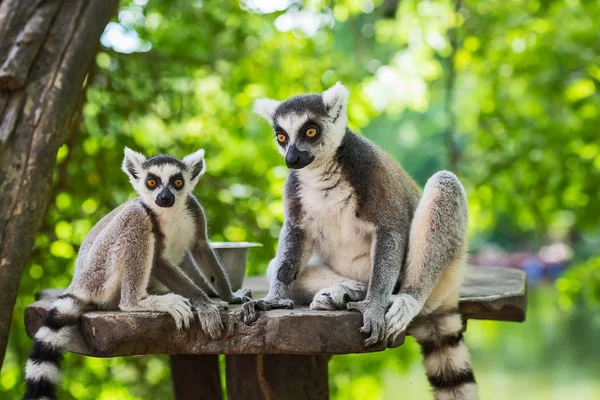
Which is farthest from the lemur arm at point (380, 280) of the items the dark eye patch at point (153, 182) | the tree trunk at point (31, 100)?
the tree trunk at point (31, 100)

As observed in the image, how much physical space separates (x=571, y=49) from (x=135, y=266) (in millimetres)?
4830

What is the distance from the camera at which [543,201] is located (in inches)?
258

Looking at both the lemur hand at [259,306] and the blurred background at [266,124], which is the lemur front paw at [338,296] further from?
the blurred background at [266,124]

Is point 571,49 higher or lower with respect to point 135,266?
higher

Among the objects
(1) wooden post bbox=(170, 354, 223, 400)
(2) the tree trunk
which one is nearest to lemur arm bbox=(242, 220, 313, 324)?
(1) wooden post bbox=(170, 354, 223, 400)

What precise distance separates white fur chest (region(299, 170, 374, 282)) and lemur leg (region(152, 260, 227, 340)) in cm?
57

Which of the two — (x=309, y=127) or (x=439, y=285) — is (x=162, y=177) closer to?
(x=309, y=127)

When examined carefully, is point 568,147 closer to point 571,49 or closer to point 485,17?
point 571,49

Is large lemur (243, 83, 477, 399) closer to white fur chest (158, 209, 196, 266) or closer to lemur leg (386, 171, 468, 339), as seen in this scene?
lemur leg (386, 171, 468, 339)

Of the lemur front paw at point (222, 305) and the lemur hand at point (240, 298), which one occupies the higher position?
the lemur hand at point (240, 298)

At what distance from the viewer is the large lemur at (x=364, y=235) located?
304 centimetres

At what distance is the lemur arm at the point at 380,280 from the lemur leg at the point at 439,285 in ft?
0.24

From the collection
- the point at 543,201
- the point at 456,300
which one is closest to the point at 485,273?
the point at 456,300

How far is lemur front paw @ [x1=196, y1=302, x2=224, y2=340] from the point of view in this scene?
2.72m
